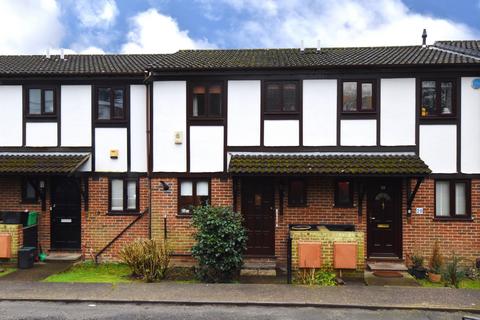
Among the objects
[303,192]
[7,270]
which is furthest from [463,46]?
[7,270]

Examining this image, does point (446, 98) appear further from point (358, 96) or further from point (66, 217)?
point (66, 217)

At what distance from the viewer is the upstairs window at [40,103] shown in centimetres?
1288

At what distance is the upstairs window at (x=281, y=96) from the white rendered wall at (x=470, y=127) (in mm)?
4661

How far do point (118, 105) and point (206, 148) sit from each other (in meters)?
3.01

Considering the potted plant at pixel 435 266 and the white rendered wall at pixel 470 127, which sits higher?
the white rendered wall at pixel 470 127

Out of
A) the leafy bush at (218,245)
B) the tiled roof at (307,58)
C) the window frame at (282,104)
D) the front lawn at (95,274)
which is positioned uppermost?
the tiled roof at (307,58)

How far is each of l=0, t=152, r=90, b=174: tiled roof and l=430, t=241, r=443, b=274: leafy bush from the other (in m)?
9.98

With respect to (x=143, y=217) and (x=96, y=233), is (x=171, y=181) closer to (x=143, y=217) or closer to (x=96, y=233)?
(x=143, y=217)

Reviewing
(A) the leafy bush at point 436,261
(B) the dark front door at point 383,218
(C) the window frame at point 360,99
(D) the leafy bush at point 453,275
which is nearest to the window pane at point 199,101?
(C) the window frame at point 360,99

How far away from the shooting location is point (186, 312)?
8.35 meters

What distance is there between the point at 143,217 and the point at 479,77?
408 inches

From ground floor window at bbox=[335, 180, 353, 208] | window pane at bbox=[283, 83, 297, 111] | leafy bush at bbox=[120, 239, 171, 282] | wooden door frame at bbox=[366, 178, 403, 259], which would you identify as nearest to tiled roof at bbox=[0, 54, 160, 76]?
window pane at bbox=[283, 83, 297, 111]

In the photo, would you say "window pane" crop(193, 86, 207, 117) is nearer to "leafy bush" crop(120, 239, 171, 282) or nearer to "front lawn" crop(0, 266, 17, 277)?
"leafy bush" crop(120, 239, 171, 282)

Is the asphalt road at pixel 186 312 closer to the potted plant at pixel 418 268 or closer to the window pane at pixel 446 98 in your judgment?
the potted plant at pixel 418 268
